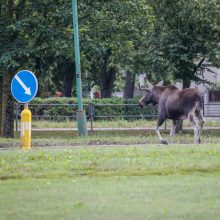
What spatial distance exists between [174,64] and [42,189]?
2019 cm

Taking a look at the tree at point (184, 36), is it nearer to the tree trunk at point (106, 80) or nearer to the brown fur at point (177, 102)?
the brown fur at point (177, 102)

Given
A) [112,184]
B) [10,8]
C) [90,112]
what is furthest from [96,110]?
[112,184]

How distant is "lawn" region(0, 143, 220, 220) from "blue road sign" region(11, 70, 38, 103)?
234 centimetres

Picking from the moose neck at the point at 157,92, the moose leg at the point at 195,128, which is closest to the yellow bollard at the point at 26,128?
the moose leg at the point at 195,128

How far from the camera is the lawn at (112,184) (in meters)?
9.66

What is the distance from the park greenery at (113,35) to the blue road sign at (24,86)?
6.89m

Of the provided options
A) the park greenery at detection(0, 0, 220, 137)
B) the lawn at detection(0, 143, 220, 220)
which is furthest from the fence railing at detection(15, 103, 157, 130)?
the lawn at detection(0, 143, 220, 220)

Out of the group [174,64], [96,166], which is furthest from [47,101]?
[96,166]

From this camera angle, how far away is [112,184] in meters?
11.9

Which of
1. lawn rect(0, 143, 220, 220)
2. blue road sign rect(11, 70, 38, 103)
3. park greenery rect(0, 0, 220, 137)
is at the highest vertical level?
park greenery rect(0, 0, 220, 137)

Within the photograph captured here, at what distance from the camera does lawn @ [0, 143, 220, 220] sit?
966cm

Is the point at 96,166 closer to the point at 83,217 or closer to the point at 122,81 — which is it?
the point at 83,217

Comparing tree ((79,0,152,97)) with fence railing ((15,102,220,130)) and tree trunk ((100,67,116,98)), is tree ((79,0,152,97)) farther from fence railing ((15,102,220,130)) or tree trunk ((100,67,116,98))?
tree trunk ((100,67,116,98))

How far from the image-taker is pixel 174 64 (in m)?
30.9
